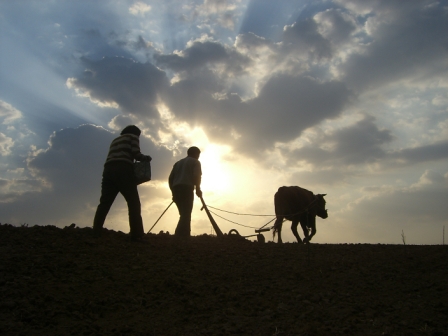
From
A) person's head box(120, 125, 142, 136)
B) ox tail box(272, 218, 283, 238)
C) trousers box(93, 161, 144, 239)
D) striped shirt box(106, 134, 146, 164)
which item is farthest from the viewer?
ox tail box(272, 218, 283, 238)

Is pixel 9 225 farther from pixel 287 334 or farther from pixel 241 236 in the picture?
pixel 287 334

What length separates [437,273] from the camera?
6727 mm

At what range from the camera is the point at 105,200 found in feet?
26.4

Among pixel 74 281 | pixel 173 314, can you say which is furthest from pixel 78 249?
pixel 173 314

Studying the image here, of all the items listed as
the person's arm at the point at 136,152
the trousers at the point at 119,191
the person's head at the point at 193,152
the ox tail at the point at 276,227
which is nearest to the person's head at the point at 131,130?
the person's arm at the point at 136,152

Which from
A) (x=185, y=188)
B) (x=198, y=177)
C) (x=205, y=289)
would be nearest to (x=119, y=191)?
(x=185, y=188)

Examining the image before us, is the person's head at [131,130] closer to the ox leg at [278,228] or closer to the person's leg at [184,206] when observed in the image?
the person's leg at [184,206]

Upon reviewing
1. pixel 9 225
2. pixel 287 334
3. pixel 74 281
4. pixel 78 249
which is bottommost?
pixel 287 334

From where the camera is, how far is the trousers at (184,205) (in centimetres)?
959

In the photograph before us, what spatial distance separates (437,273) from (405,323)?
222 cm

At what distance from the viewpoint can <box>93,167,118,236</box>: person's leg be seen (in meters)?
8.04

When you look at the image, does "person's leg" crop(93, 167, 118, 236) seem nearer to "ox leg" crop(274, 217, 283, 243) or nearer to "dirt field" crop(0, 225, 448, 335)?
"dirt field" crop(0, 225, 448, 335)

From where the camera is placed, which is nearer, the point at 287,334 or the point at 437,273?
the point at 287,334

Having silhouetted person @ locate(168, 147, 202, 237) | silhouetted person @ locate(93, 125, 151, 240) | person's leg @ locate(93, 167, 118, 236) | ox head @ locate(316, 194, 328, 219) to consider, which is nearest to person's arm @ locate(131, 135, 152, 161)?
silhouetted person @ locate(93, 125, 151, 240)
